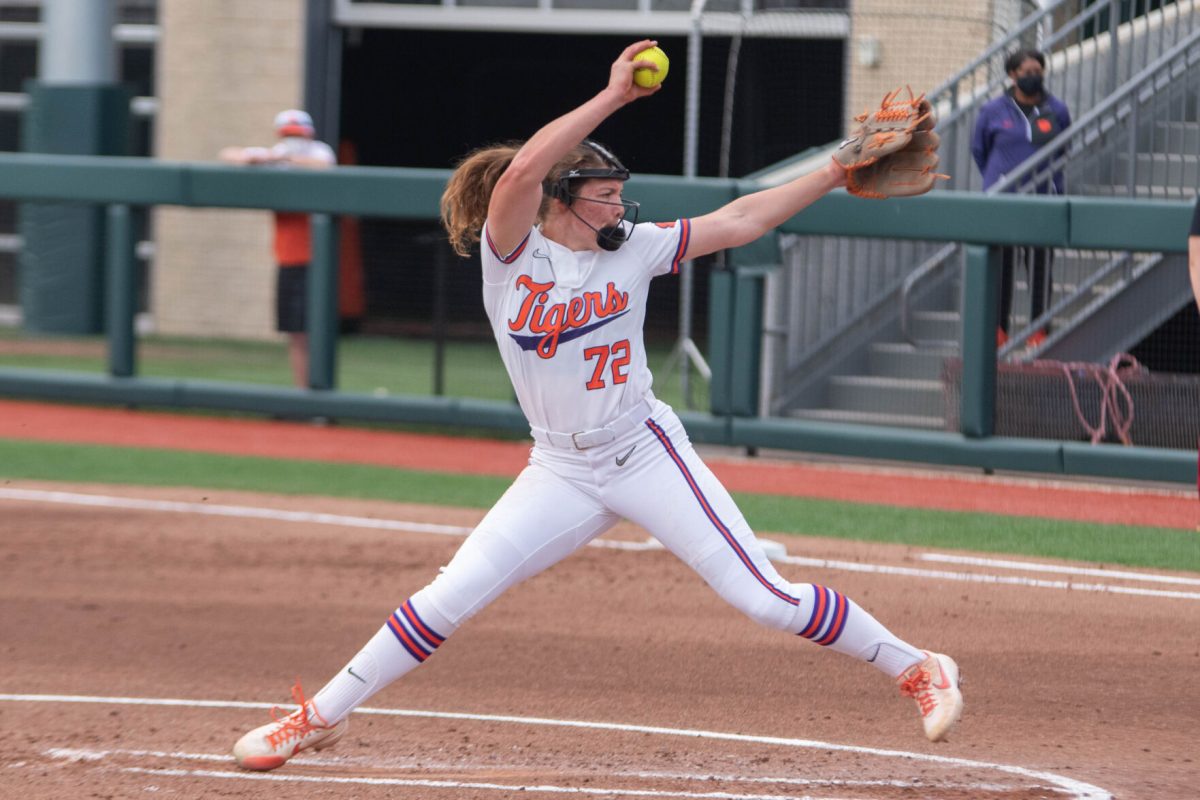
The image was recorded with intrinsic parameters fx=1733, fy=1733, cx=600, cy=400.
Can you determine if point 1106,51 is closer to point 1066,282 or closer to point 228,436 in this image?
point 1066,282

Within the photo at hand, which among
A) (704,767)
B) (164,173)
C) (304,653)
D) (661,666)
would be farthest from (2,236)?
(704,767)

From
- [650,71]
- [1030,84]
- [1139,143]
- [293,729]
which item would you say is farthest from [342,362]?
[650,71]

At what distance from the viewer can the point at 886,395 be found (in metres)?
11.6

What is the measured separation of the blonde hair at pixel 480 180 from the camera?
4824mm

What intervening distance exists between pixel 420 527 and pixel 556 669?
3033 millimetres

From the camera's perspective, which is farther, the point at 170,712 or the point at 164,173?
the point at 164,173

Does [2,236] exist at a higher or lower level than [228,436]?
higher

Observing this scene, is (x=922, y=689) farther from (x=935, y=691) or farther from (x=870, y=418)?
(x=870, y=418)

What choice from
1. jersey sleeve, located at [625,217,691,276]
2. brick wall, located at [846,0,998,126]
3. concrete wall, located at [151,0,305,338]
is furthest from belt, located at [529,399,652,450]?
concrete wall, located at [151,0,305,338]

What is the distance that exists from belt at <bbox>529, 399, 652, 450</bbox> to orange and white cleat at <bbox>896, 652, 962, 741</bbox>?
109 centimetres

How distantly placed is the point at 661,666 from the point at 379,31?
704 inches

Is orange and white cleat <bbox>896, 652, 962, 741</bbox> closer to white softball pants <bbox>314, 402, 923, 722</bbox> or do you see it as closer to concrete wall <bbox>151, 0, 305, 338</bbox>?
white softball pants <bbox>314, 402, 923, 722</bbox>

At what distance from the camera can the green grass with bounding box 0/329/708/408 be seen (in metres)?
12.7

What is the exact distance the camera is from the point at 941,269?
11539 mm
